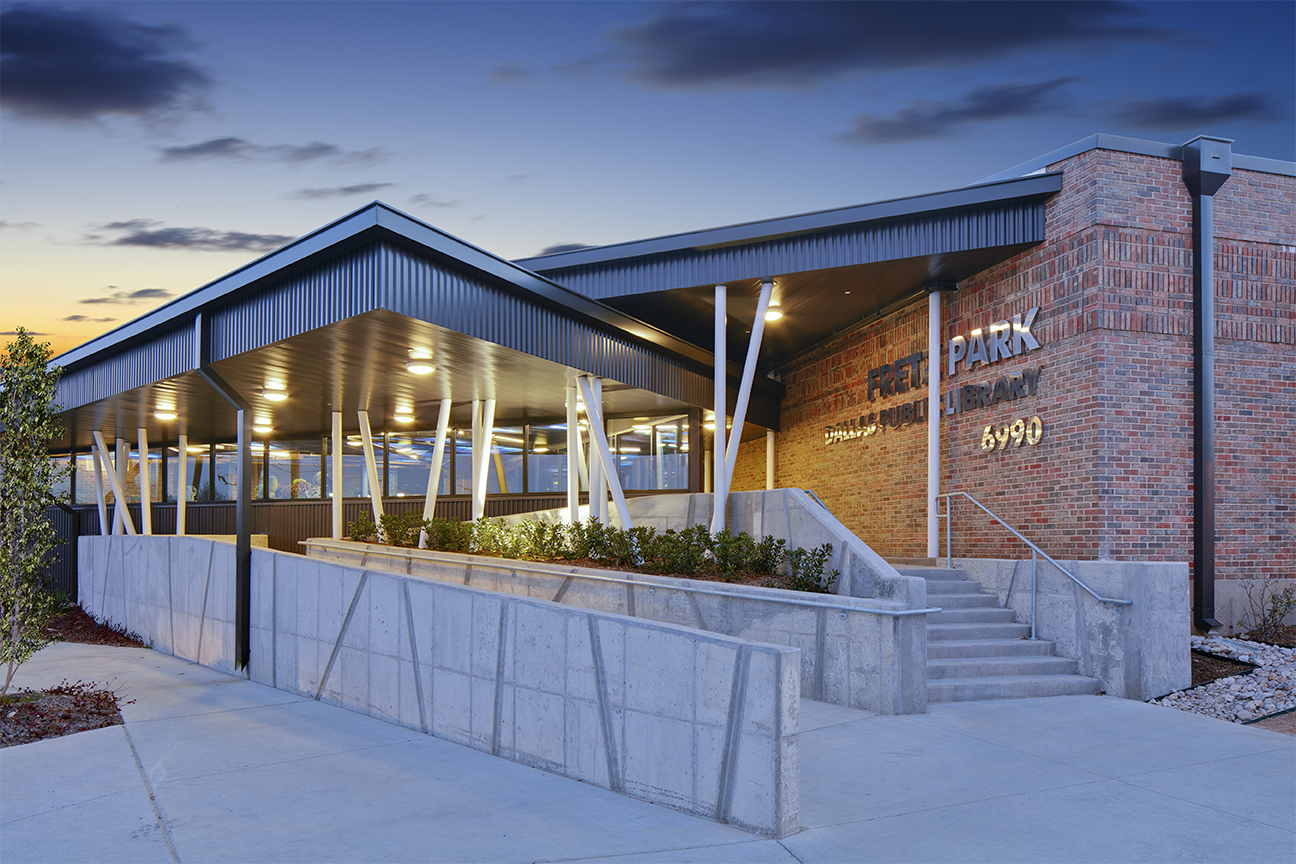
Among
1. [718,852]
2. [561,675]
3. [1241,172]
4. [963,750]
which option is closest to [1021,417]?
[1241,172]

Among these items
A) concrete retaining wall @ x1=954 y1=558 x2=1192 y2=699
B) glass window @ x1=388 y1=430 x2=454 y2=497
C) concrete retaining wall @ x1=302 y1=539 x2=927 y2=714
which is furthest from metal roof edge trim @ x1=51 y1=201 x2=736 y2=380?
glass window @ x1=388 y1=430 x2=454 y2=497

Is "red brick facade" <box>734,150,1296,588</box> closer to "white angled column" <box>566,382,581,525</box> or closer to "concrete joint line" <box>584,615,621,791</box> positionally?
"white angled column" <box>566,382,581,525</box>

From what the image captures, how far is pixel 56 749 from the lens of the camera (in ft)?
27.8

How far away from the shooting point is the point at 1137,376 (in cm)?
1189

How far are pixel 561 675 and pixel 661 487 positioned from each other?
14011mm

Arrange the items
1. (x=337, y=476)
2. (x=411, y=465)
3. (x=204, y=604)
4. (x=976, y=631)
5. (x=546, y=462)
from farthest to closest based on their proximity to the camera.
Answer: (x=411, y=465)
(x=546, y=462)
(x=337, y=476)
(x=204, y=604)
(x=976, y=631)

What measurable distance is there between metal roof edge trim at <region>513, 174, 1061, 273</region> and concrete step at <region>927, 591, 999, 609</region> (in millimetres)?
5014

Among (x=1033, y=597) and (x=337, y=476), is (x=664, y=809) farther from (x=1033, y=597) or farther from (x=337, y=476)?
(x=337, y=476)

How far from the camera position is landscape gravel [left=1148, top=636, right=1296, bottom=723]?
9.43 m

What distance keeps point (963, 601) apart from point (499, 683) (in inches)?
245

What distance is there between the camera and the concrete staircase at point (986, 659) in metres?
9.80

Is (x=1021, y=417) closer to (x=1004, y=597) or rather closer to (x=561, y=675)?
(x=1004, y=597)

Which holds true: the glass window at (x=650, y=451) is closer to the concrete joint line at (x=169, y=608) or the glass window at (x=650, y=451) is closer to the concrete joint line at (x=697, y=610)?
the concrete joint line at (x=169, y=608)

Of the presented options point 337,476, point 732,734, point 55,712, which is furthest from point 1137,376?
point 337,476
